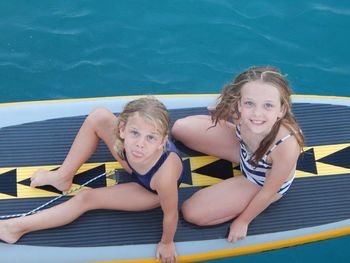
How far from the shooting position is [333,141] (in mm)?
3338

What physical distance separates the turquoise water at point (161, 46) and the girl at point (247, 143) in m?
1.21

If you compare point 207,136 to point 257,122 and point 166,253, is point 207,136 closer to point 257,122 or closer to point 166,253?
point 257,122

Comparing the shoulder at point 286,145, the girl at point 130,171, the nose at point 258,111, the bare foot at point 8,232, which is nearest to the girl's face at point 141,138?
the girl at point 130,171

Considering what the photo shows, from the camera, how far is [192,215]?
9.73 feet

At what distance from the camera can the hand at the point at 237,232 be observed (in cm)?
293

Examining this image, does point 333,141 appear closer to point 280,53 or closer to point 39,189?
point 280,53

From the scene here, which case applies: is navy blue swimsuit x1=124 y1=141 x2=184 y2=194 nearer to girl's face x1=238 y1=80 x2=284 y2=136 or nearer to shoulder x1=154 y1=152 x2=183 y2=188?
shoulder x1=154 y1=152 x2=183 y2=188

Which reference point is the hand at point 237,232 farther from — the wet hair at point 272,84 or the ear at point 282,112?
the ear at point 282,112

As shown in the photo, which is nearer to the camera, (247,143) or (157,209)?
(247,143)

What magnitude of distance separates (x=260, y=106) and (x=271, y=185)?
43 cm

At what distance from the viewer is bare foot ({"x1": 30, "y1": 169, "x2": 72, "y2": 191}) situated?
121 inches

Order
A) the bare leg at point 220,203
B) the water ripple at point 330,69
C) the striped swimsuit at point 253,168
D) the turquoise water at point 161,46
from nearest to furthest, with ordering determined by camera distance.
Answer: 1. the striped swimsuit at point 253,168
2. the bare leg at point 220,203
3. the turquoise water at point 161,46
4. the water ripple at point 330,69

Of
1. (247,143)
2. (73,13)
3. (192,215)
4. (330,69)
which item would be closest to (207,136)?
(247,143)

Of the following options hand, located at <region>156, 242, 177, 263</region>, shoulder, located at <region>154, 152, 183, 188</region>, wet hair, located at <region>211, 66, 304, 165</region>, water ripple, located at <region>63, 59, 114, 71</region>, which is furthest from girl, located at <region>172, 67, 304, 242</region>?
water ripple, located at <region>63, 59, 114, 71</region>
